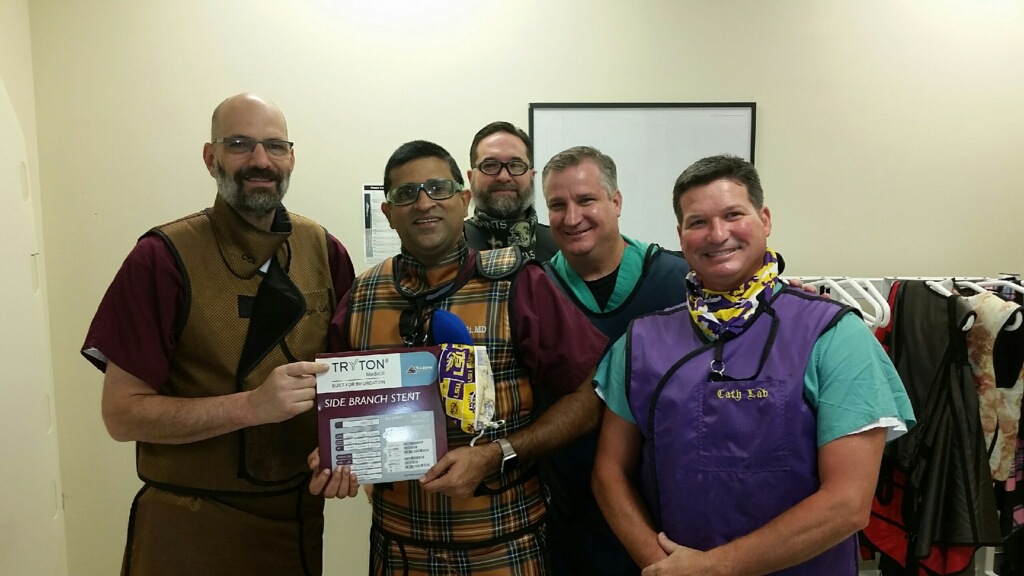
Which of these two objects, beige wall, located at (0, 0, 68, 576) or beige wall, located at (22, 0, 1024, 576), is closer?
beige wall, located at (0, 0, 68, 576)

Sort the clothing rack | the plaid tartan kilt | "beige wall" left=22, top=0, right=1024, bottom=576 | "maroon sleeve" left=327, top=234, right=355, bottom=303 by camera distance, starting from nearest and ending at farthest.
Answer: the plaid tartan kilt < "maroon sleeve" left=327, top=234, right=355, bottom=303 < the clothing rack < "beige wall" left=22, top=0, right=1024, bottom=576

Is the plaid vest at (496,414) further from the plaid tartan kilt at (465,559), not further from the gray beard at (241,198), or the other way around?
the gray beard at (241,198)

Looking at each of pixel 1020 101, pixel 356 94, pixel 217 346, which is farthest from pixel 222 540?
pixel 1020 101

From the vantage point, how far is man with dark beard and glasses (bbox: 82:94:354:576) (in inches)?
54.3

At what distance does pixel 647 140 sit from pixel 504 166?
35.5 inches

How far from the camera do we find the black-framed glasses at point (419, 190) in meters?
1.38

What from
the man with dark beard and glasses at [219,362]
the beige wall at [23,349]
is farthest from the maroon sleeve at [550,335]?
the beige wall at [23,349]

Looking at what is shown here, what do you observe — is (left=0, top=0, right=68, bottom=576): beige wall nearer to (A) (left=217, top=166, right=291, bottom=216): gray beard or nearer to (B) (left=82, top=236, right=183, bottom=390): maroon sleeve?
(B) (left=82, top=236, right=183, bottom=390): maroon sleeve

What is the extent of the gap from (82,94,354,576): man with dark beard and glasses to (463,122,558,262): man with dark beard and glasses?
27.9 inches

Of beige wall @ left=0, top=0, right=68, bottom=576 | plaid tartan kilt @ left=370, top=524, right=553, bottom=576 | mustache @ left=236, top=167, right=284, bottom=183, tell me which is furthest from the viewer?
beige wall @ left=0, top=0, right=68, bottom=576

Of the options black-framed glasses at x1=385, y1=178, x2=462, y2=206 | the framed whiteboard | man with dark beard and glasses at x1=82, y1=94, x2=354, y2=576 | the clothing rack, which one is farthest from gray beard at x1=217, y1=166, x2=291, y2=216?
the clothing rack

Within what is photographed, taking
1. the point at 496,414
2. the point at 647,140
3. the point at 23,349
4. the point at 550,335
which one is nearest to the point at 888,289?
the point at 647,140

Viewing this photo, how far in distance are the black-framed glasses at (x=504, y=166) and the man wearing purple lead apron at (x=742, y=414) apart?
2.87 ft

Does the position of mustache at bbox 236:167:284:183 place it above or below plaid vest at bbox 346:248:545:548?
above
